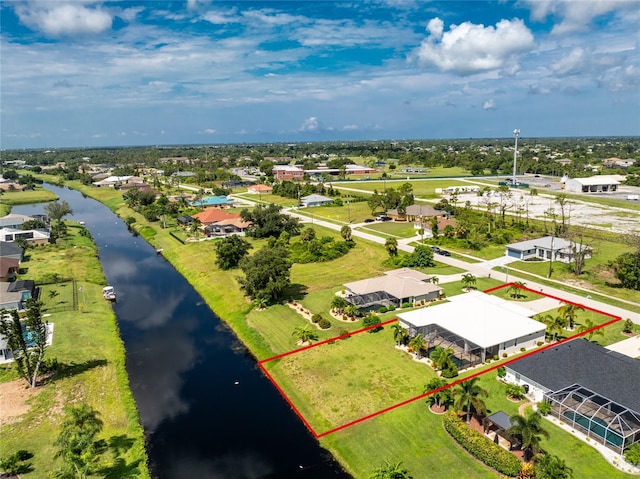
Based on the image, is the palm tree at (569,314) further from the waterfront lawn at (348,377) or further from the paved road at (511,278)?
the waterfront lawn at (348,377)

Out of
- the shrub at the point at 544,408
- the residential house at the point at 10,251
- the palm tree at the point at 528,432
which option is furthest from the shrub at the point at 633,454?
the residential house at the point at 10,251

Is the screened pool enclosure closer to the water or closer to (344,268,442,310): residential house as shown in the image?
the water

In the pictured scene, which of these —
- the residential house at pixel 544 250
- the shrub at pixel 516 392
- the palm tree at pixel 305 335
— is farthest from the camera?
the residential house at pixel 544 250

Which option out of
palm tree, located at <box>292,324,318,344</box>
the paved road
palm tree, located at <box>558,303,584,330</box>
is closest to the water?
palm tree, located at <box>292,324,318,344</box>

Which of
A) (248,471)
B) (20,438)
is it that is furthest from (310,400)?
(20,438)

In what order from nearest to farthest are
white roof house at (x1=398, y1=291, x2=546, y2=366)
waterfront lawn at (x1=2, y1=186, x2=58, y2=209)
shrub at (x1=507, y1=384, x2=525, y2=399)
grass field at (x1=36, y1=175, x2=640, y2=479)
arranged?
grass field at (x1=36, y1=175, x2=640, y2=479)
shrub at (x1=507, y1=384, x2=525, y2=399)
white roof house at (x1=398, y1=291, x2=546, y2=366)
waterfront lawn at (x1=2, y1=186, x2=58, y2=209)
